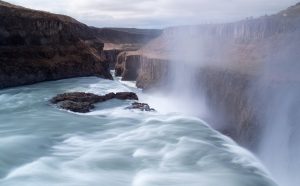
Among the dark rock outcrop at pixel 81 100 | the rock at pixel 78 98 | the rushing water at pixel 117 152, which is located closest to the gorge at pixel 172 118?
the rushing water at pixel 117 152

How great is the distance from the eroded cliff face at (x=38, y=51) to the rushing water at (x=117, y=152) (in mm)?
15479

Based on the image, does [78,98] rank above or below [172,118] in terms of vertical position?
above

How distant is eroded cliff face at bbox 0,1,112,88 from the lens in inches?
1690

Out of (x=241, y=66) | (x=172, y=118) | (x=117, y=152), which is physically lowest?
(x=117, y=152)

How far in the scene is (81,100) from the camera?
30172 mm

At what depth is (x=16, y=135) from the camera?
21.6 m

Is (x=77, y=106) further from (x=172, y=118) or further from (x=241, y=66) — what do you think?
(x=241, y=66)

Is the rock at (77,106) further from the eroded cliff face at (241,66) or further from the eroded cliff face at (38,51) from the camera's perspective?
the eroded cliff face at (38,51)

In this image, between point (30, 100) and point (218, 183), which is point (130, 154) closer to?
point (218, 183)

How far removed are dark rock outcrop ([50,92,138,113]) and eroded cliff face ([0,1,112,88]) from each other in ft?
39.6

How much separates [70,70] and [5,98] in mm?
15527

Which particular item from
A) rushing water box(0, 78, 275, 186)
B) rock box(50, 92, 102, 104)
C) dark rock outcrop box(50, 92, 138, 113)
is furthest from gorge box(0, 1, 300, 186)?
rock box(50, 92, 102, 104)

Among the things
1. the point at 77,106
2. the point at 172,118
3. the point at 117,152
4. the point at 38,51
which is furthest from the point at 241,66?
the point at 38,51

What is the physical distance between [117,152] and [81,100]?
1211cm
